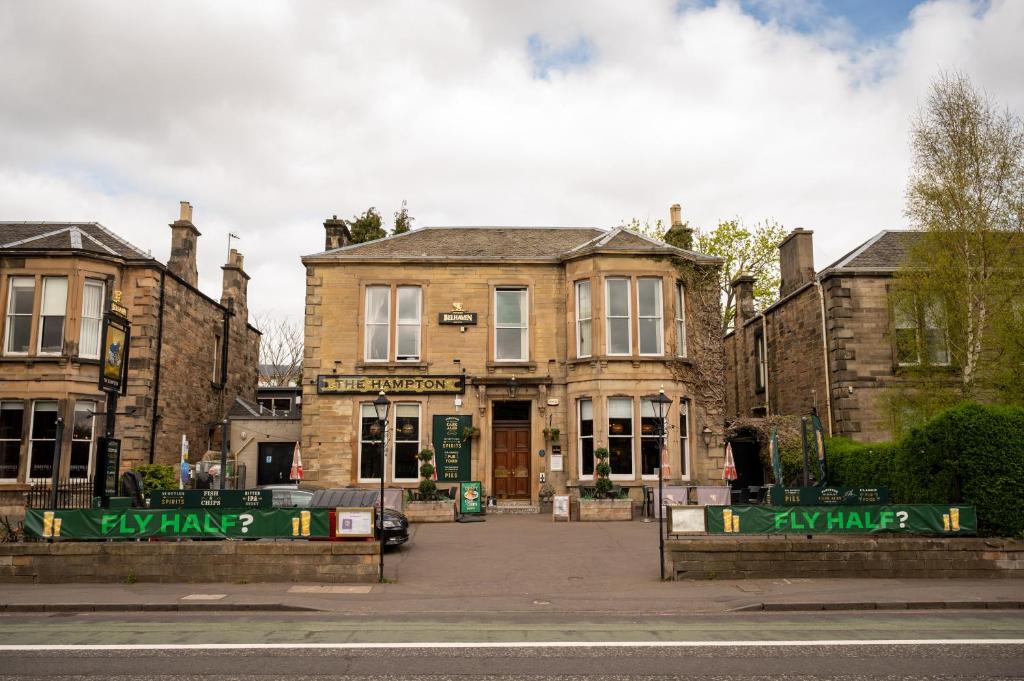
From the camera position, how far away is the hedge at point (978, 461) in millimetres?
13688

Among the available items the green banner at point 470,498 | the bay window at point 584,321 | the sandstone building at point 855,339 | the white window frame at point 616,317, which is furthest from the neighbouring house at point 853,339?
the green banner at point 470,498

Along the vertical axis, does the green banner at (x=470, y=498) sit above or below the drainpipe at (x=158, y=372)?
below

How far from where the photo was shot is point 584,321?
2445 centimetres

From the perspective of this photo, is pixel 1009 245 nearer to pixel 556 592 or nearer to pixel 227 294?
pixel 556 592

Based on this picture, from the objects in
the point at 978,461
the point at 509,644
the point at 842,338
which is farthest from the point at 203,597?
the point at 842,338

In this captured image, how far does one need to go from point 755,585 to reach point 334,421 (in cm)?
1548

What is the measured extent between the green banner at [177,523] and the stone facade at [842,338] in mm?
17064

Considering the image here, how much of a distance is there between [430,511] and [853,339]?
15.1m

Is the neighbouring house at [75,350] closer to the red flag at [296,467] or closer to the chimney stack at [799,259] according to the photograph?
the red flag at [296,467]

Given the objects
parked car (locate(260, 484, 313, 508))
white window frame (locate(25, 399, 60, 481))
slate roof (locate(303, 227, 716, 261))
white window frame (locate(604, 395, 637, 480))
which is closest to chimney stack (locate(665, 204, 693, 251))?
slate roof (locate(303, 227, 716, 261))

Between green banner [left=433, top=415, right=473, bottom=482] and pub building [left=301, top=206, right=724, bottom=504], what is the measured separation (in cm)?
4

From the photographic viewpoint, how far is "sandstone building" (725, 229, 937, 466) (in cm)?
2341

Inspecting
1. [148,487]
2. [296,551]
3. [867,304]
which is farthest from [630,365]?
[148,487]

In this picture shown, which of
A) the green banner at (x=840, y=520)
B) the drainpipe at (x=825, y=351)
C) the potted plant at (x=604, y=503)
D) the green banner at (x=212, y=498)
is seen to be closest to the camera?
the green banner at (x=840, y=520)
